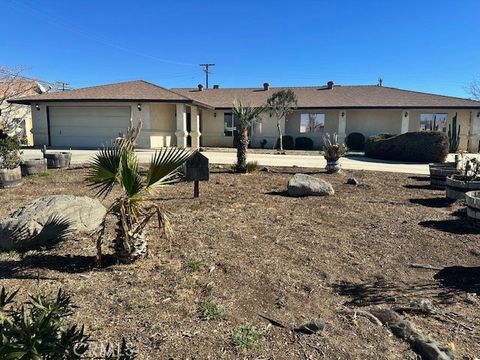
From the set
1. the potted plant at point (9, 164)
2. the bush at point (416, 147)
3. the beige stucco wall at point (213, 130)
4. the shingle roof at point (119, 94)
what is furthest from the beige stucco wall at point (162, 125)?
the bush at point (416, 147)

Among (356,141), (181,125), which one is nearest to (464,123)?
(356,141)

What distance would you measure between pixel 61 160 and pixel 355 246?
10778 mm

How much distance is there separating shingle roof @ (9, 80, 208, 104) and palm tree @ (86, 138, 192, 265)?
1735cm

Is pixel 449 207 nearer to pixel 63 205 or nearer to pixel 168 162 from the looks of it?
pixel 168 162

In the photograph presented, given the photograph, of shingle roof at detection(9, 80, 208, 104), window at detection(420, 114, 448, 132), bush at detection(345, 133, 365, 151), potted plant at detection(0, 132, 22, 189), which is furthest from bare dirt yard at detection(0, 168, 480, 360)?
window at detection(420, 114, 448, 132)

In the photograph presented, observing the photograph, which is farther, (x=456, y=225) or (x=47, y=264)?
(x=456, y=225)

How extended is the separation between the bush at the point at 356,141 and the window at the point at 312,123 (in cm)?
211

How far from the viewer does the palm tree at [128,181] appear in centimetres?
420

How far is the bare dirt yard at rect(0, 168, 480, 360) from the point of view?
2928 millimetres

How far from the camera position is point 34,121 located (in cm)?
2284

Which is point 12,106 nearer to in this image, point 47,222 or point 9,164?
point 9,164

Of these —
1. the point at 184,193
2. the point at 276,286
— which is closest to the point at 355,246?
the point at 276,286

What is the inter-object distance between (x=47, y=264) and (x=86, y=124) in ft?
66.1

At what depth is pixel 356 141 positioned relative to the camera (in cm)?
2497
